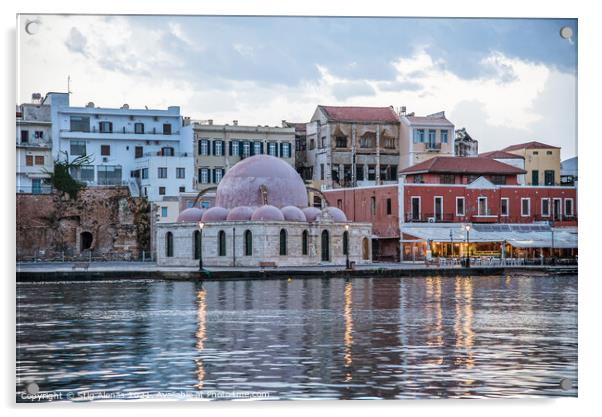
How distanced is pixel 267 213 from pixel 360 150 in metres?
7.27

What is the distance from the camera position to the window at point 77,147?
4412cm

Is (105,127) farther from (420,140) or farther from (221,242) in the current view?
(420,140)

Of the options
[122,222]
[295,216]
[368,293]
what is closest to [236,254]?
[295,216]

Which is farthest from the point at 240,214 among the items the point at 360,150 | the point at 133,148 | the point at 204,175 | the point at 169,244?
the point at 204,175

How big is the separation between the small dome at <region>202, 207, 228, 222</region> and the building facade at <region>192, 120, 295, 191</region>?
6.99 metres

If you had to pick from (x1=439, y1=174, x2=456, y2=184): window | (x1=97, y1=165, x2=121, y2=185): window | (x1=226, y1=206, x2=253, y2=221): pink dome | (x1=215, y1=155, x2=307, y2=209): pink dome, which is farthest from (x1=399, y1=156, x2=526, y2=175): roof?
(x1=97, y1=165, x2=121, y2=185): window

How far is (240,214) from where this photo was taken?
4000 cm

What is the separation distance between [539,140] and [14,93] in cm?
754

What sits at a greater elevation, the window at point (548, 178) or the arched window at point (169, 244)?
the window at point (548, 178)

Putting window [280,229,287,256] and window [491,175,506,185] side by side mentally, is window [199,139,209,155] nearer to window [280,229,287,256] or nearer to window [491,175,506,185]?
window [280,229,287,256]

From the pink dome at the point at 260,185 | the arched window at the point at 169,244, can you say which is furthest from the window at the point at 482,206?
the arched window at the point at 169,244

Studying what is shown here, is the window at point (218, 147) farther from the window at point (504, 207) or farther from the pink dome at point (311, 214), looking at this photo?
the window at point (504, 207)

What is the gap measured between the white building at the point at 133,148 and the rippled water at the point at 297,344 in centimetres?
1690
